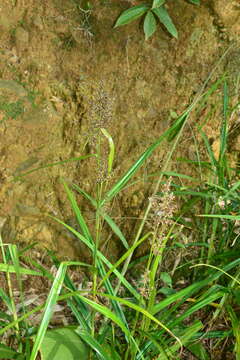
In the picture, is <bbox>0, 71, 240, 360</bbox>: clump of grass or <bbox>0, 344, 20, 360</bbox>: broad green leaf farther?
<bbox>0, 344, 20, 360</bbox>: broad green leaf

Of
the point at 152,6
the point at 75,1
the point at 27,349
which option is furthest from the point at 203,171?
the point at 27,349

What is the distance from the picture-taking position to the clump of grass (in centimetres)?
129

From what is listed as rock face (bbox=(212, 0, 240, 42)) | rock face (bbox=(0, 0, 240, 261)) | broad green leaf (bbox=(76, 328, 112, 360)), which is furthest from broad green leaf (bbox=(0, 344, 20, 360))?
rock face (bbox=(212, 0, 240, 42))

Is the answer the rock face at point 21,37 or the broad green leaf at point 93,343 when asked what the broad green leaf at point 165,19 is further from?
the broad green leaf at point 93,343

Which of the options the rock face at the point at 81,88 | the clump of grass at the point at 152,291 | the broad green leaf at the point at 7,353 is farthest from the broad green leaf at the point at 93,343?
the rock face at the point at 81,88

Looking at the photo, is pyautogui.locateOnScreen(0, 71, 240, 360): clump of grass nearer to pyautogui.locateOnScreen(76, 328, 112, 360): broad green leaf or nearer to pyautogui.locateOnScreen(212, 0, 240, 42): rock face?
pyautogui.locateOnScreen(76, 328, 112, 360): broad green leaf

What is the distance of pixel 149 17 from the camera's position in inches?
79.0

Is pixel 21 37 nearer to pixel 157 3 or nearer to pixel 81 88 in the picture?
pixel 81 88

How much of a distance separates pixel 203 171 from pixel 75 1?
36.0 inches

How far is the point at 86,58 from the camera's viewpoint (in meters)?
2.06

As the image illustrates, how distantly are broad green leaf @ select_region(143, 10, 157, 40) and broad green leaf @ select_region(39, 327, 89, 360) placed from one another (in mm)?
1213

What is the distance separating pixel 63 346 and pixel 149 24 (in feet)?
4.29

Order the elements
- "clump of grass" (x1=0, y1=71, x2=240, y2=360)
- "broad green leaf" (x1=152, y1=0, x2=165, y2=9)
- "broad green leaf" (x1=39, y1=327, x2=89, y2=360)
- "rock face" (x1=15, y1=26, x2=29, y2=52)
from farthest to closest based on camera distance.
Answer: "rock face" (x1=15, y1=26, x2=29, y2=52), "broad green leaf" (x1=152, y1=0, x2=165, y2=9), "broad green leaf" (x1=39, y1=327, x2=89, y2=360), "clump of grass" (x1=0, y1=71, x2=240, y2=360)

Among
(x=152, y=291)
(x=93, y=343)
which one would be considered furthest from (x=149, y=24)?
(x=93, y=343)
